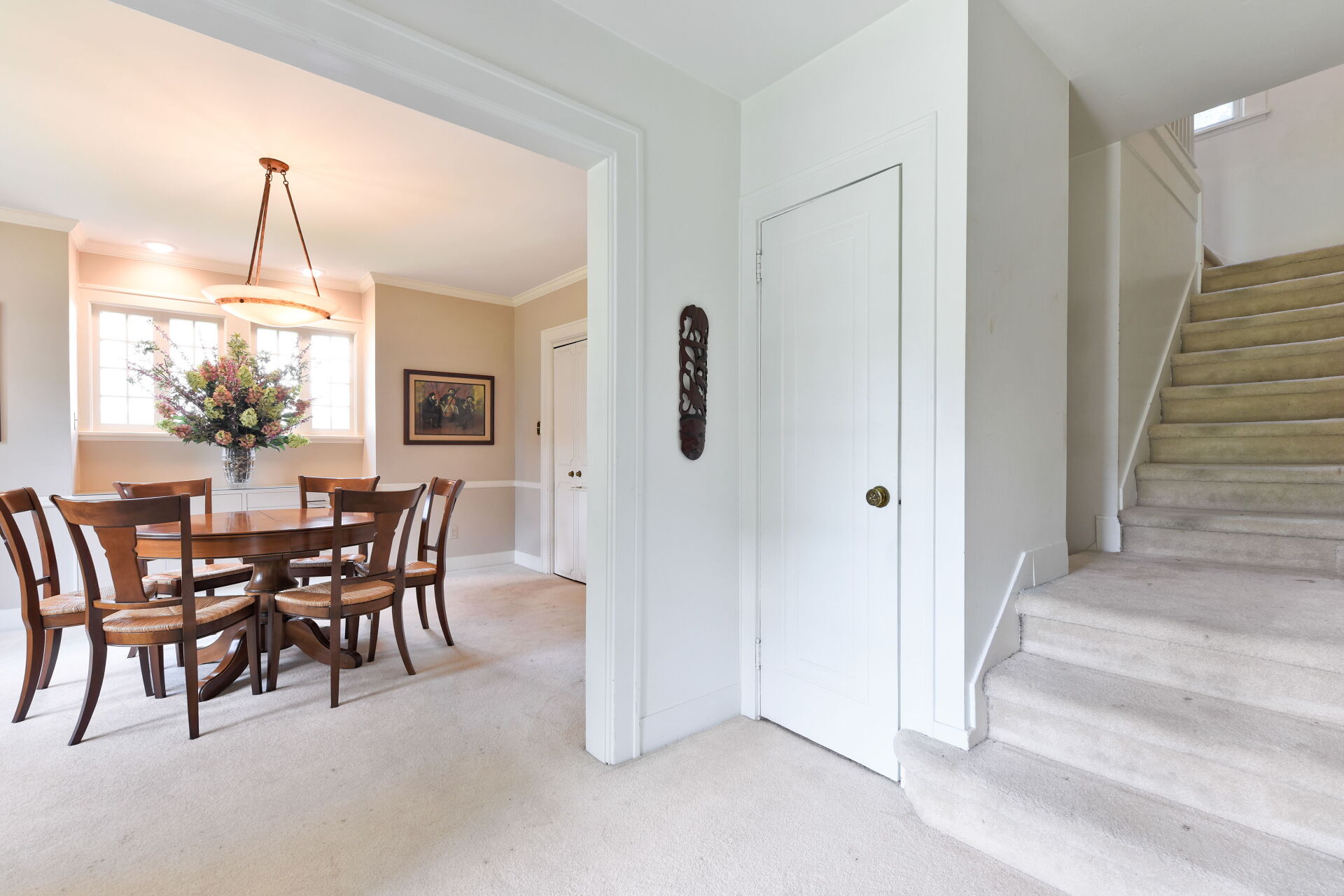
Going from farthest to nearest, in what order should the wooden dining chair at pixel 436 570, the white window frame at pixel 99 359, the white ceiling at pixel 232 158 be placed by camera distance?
1. the white window frame at pixel 99 359
2. the wooden dining chair at pixel 436 570
3. the white ceiling at pixel 232 158

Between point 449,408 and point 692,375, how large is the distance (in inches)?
151

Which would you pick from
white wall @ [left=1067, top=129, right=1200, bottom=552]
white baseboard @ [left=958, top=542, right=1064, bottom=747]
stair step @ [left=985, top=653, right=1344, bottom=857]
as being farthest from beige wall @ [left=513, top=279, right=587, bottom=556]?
stair step @ [left=985, top=653, right=1344, bottom=857]

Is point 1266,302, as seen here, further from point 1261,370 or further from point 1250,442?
point 1250,442

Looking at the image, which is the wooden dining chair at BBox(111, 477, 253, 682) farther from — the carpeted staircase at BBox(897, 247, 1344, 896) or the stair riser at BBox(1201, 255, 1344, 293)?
the stair riser at BBox(1201, 255, 1344, 293)

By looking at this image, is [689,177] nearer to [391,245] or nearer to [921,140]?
[921,140]

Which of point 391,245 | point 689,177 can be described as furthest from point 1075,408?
point 391,245

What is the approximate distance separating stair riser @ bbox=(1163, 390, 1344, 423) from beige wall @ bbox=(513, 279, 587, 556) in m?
4.37

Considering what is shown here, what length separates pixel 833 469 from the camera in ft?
7.38

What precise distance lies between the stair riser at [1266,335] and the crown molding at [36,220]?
24.4ft

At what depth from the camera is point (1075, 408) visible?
316cm

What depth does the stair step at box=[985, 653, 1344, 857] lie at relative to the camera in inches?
57.1

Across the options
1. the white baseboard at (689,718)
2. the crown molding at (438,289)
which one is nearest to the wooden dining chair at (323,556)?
the crown molding at (438,289)

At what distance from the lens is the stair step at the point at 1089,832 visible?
1.37m

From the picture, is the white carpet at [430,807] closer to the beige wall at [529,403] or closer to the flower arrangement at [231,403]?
the flower arrangement at [231,403]
